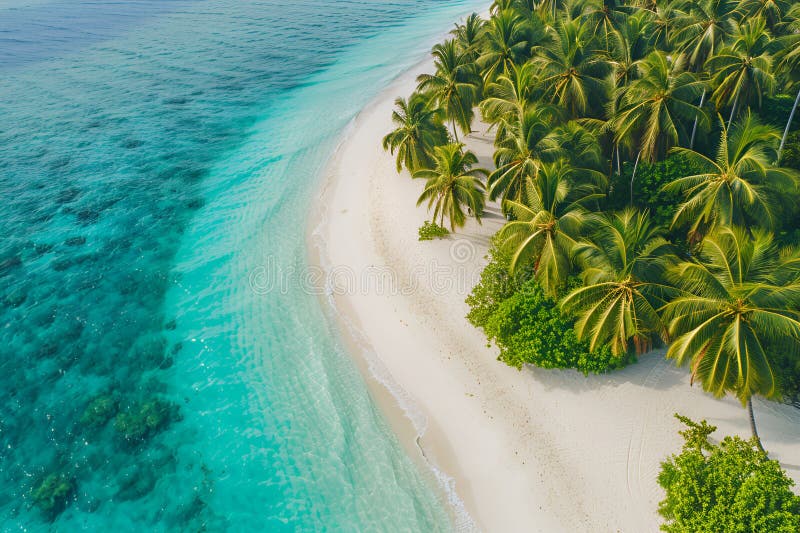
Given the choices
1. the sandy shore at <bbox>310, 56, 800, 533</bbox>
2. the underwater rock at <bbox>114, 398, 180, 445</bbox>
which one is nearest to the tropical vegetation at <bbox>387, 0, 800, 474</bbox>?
the sandy shore at <bbox>310, 56, 800, 533</bbox>

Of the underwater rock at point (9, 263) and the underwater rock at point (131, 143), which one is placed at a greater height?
the underwater rock at point (131, 143)

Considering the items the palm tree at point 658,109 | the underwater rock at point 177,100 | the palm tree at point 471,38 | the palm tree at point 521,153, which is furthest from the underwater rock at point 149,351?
the underwater rock at point 177,100

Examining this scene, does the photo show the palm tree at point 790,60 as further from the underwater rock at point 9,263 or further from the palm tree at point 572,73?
the underwater rock at point 9,263

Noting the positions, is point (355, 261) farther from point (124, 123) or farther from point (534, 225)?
point (124, 123)

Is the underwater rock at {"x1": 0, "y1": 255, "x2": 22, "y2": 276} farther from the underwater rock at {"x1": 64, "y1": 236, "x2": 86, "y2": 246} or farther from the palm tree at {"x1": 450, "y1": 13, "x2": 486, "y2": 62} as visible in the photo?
the palm tree at {"x1": 450, "y1": 13, "x2": 486, "y2": 62}

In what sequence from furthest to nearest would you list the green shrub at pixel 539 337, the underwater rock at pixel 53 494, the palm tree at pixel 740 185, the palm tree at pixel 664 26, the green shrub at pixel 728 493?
the palm tree at pixel 664 26, the green shrub at pixel 539 337, the palm tree at pixel 740 185, the underwater rock at pixel 53 494, the green shrub at pixel 728 493
